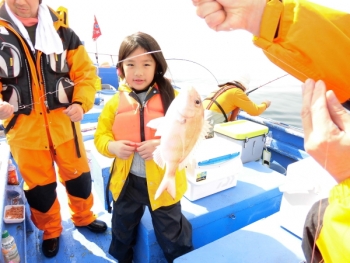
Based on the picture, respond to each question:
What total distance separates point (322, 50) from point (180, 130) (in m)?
0.75

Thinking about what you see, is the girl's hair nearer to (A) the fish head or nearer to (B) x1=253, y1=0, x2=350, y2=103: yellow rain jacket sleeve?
(A) the fish head

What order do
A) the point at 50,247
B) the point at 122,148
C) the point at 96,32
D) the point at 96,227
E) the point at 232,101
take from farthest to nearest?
1. the point at 96,32
2. the point at 232,101
3. the point at 96,227
4. the point at 50,247
5. the point at 122,148

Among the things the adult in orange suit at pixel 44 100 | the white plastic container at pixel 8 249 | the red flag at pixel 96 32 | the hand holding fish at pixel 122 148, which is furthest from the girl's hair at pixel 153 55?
the red flag at pixel 96 32

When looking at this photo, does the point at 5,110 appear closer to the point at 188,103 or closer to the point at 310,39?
the point at 188,103

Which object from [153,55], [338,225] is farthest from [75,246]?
[338,225]

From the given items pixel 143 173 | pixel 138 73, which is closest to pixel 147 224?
pixel 143 173

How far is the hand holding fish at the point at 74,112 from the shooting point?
215 cm

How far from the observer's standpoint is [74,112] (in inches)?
85.4

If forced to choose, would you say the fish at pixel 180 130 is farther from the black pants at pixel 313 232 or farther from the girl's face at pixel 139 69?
the black pants at pixel 313 232

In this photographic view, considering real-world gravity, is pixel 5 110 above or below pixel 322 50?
below

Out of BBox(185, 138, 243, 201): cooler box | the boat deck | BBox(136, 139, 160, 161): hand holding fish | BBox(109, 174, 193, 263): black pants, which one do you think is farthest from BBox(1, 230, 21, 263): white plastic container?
BBox(185, 138, 243, 201): cooler box

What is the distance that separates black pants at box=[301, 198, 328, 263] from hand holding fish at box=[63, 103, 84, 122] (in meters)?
1.88

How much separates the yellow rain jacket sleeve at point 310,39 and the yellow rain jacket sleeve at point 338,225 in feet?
1.11

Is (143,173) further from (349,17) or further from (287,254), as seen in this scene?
(349,17)
